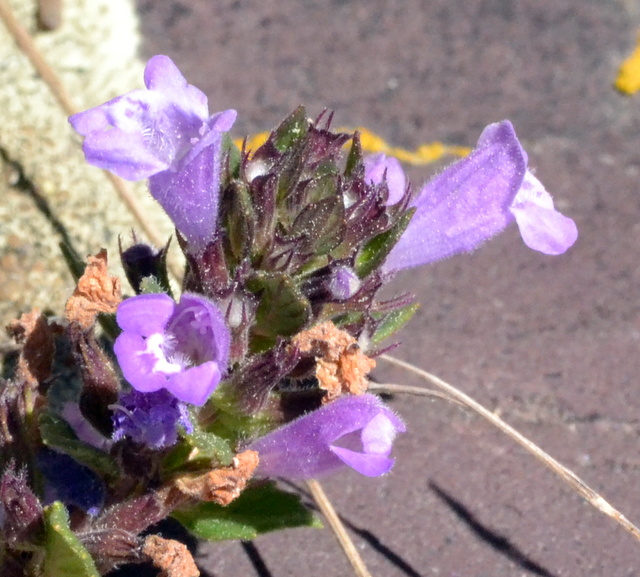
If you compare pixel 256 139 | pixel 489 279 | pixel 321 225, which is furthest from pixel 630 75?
pixel 321 225

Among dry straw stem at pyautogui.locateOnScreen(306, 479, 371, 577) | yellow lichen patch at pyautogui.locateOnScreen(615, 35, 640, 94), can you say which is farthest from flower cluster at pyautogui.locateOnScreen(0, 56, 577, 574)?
yellow lichen patch at pyautogui.locateOnScreen(615, 35, 640, 94)

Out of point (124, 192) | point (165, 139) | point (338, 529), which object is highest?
point (165, 139)

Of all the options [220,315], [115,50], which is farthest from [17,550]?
[115,50]

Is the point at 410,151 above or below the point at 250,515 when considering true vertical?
below

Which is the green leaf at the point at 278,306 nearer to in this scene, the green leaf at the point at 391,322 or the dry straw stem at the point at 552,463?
the green leaf at the point at 391,322

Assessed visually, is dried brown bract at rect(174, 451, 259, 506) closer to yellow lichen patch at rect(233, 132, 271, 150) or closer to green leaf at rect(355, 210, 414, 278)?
green leaf at rect(355, 210, 414, 278)

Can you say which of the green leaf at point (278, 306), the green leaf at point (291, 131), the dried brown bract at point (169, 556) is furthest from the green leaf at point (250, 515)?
the green leaf at point (291, 131)

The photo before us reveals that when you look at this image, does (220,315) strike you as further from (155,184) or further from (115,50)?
(115,50)

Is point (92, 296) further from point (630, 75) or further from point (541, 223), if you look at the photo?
point (630, 75)
